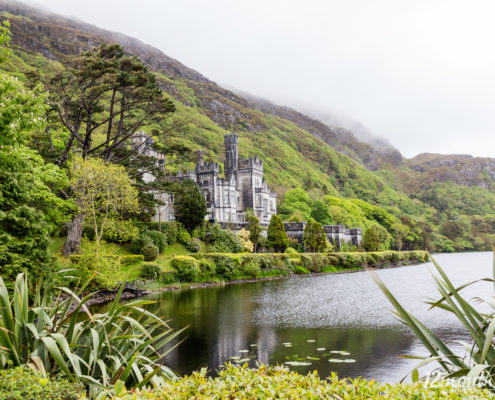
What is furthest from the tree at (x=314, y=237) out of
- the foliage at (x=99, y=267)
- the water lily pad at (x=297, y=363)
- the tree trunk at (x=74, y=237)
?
the water lily pad at (x=297, y=363)

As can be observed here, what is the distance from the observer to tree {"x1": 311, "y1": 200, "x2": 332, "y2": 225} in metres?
87.3

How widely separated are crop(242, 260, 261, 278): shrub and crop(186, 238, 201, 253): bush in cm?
602

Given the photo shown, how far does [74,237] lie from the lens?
Result: 2836 cm

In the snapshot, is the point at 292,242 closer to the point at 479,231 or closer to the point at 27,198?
the point at 27,198

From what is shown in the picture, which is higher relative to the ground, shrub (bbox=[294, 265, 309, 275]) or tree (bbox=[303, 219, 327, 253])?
tree (bbox=[303, 219, 327, 253])

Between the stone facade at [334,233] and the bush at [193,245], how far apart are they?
21.9 m

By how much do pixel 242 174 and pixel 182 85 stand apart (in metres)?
108

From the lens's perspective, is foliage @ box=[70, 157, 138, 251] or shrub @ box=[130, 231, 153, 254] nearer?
foliage @ box=[70, 157, 138, 251]

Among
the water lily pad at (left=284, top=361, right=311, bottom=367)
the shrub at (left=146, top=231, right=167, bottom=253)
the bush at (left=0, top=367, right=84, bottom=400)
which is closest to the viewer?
the bush at (left=0, top=367, right=84, bottom=400)

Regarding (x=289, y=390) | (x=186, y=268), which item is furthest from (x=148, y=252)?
(x=289, y=390)

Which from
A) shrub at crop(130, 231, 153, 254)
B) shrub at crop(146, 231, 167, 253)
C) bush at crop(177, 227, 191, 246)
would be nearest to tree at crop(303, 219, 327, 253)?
bush at crop(177, 227, 191, 246)

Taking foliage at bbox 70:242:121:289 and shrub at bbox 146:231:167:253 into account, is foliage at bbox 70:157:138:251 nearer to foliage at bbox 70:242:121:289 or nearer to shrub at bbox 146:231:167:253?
foliage at bbox 70:242:121:289

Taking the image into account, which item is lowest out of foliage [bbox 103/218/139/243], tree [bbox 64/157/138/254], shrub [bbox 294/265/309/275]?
shrub [bbox 294/265/309/275]

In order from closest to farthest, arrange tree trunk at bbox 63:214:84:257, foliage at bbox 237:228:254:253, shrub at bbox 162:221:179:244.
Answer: tree trunk at bbox 63:214:84:257, shrub at bbox 162:221:179:244, foliage at bbox 237:228:254:253
